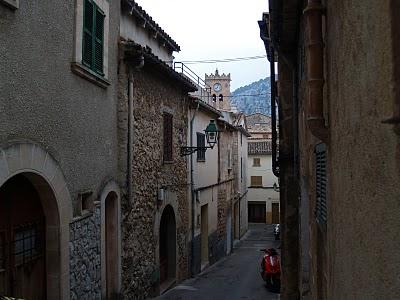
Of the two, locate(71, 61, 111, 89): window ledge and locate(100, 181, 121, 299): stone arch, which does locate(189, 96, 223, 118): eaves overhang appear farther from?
locate(71, 61, 111, 89): window ledge

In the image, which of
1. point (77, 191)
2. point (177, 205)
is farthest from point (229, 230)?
point (77, 191)

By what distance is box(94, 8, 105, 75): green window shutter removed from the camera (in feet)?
28.0

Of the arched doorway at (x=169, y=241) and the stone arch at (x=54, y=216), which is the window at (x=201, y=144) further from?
the stone arch at (x=54, y=216)

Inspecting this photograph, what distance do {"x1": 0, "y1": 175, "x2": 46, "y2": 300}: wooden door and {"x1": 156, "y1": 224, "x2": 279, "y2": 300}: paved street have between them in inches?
220

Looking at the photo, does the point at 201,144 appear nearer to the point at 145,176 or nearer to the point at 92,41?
the point at 145,176

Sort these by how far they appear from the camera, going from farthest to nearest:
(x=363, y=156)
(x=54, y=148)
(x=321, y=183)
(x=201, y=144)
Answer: (x=201, y=144)
(x=54, y=148)
(x=321, y=183)
(x=363, y=156)

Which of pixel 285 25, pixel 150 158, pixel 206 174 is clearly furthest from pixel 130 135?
pixel 206 174

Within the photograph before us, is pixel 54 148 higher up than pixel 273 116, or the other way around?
pixel 273 116

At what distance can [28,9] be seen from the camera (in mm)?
6039

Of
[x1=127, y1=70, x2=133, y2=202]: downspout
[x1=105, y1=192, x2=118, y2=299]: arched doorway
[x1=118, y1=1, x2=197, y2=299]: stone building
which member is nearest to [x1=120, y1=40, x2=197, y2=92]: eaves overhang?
[x1=118, y1=1, x2=197, y2=299]: stone building

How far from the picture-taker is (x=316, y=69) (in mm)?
3154

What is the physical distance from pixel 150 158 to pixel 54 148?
189 inches

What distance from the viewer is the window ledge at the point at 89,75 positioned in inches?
291

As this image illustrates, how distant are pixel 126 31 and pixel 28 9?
532 centimetres
